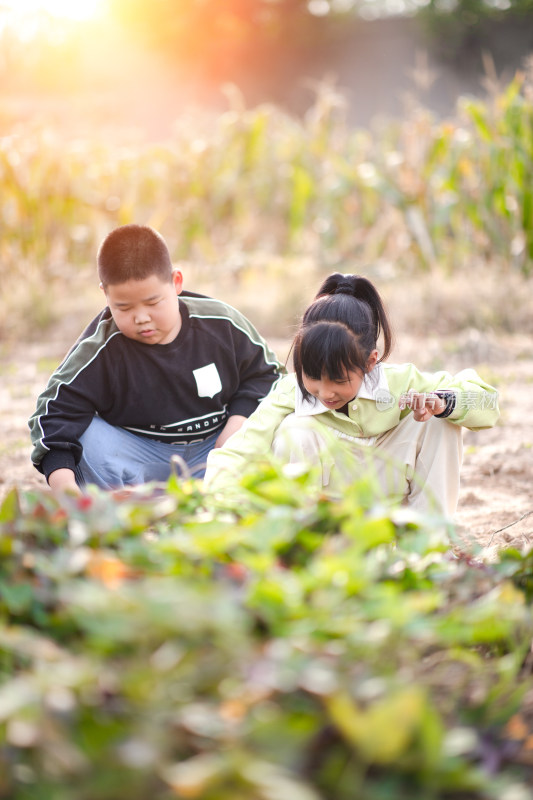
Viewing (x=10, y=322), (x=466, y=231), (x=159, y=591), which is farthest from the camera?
(x=466, y=231)

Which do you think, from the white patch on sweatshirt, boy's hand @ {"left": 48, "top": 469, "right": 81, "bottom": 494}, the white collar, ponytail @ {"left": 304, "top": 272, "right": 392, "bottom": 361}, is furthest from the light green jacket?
boy's hand @ {"left": 48, "top": 469, "right": 81, "bottom": 494}

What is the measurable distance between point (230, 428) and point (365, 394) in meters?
0.60

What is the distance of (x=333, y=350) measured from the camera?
2.10 meters

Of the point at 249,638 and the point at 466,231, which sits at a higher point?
the point at 466,231

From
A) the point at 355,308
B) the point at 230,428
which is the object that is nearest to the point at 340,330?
the point at 355,308

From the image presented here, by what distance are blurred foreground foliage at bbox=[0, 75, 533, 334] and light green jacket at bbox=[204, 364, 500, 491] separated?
420 centimetres

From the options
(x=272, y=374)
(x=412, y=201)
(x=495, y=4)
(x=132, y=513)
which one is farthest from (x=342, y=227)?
(x=495, y=4)

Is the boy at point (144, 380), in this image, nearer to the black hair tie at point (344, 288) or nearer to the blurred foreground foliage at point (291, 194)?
the black hair tie at point (344, 288)

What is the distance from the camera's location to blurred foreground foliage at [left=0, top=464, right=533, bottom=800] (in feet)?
2.47

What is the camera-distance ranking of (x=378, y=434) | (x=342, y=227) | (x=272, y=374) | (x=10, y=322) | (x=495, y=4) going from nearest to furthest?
(x=378, y=434)
(x=272, y=374)
(x=10, y=322)
(x=342, y=227)
(x=495, y=4)

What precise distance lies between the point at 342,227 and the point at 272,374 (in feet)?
16.9

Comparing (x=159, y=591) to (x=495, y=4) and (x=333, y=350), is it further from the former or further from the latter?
(x=495, y=4)

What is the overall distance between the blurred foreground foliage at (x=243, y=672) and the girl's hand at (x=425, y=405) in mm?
1074

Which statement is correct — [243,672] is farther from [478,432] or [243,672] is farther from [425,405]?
[478,432]
